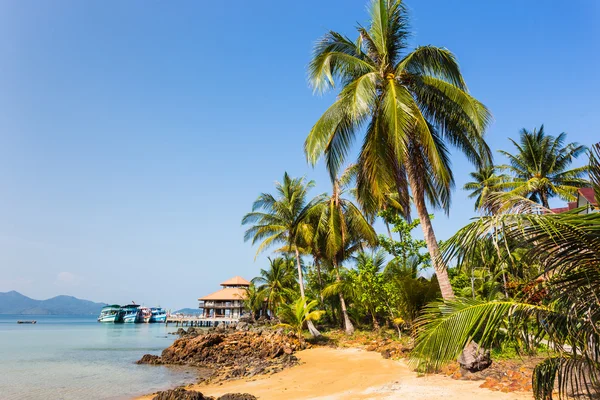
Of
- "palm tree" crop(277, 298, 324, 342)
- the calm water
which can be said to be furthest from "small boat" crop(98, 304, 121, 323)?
"palm tree" crop(277, 298, 324, 342)

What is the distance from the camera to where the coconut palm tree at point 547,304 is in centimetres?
368

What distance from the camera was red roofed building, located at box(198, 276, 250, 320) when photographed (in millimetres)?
57406

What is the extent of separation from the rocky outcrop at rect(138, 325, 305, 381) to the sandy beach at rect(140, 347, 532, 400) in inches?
83.3

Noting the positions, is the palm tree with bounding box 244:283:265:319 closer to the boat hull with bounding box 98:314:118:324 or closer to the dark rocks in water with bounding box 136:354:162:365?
the dark rocks in water with bounding box 136:354:162:365

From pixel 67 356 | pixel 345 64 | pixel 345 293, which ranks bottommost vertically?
pixel 67 356

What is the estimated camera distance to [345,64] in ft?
36.4

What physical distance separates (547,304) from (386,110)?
6.37 metres

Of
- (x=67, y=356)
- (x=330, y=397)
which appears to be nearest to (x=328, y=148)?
(x=330, y=397)

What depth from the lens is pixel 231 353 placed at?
22.2 metres

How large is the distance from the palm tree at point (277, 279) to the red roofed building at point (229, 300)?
16.3 meters

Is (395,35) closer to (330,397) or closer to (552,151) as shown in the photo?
(330,397)

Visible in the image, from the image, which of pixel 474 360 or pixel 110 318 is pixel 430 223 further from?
pixel 110 318

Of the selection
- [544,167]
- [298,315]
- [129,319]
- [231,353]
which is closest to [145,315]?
[129,319]

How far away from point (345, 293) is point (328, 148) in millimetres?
15759
